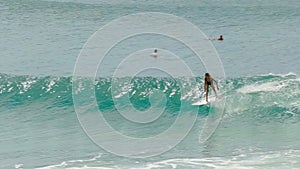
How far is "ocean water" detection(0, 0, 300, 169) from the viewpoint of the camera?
119ft

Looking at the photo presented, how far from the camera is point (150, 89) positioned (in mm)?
46781

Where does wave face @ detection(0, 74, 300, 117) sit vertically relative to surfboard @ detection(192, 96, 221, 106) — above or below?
above

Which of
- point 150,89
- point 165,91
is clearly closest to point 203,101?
point 165,91

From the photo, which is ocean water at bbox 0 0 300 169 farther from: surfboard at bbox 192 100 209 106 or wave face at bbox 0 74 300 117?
surfboard at bbox 192 100 209 106

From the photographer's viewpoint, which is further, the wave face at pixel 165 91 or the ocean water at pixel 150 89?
the wave face at pixel 165 91

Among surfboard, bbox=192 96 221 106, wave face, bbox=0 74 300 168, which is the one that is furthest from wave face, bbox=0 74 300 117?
surfboard, bbox=192 96 221 106

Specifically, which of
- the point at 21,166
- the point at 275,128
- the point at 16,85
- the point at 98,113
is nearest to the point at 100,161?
the point at 21,166

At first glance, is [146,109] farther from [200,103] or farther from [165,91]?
[200,103]

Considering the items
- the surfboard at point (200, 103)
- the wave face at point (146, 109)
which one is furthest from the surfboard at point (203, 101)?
the wave face at point (146, 109)

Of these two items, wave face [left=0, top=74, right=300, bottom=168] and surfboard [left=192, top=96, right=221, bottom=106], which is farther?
surfboard [left=192, top=96, right=221, bottom=106]

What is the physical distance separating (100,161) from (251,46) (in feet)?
78.9

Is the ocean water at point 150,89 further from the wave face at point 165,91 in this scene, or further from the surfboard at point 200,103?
the surfboard at point 200,103

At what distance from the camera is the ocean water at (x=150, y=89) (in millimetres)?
36406

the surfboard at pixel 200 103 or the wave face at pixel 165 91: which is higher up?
the wave face at pixel 165 91
